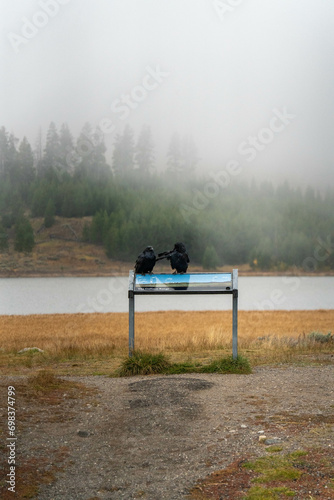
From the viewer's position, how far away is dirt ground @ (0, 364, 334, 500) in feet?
22.8

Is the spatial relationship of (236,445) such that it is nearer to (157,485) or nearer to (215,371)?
(157,485)

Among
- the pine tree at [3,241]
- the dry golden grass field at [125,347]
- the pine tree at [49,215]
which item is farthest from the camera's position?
the pine tree at [49,215]

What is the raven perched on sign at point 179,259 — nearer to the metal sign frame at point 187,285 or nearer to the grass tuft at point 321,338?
the metal sign frame at point 187,285

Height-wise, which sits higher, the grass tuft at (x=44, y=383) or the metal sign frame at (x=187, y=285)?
the metal sign frame at (x=187, y=285)

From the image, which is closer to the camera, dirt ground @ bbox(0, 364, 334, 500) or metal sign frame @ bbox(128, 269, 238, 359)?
dirt ground @ bbox(0, 364, 334, 500)

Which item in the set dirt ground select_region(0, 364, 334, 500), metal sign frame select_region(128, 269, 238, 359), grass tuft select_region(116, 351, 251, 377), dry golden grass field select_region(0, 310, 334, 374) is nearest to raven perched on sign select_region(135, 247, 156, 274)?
metal sign frame select_region(128, 269, 238, 359)

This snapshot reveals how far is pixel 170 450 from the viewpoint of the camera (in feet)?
26.7

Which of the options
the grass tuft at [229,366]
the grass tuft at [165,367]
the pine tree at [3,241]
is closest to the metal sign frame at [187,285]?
the grass tuft at [229,366]

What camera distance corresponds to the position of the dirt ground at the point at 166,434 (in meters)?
6.95

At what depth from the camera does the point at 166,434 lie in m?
8.84

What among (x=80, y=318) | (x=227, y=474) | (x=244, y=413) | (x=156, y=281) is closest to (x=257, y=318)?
(x=80, y=318)

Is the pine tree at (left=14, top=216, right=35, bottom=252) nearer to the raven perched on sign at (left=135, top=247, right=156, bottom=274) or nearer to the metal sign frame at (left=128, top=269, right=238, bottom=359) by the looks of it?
the raven perched on sign at (left=135, top=247, right=156, bottom=274)

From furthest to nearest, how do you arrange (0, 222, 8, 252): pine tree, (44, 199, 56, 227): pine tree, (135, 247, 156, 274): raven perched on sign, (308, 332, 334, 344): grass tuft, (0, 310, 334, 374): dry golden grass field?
(44, 199, 56, 227): pine tree → (0, 222, 8, 252): pine tree → (308, 332, 334, 344): grass tuft → (0, 310, 334, 374): dry golden grass field → (135, 247, 156, 274): raven perched on sign

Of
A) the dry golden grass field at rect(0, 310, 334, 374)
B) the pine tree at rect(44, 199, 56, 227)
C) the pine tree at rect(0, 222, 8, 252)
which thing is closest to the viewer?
the dry golden grass field at rect(0, 310, 334, 374)
